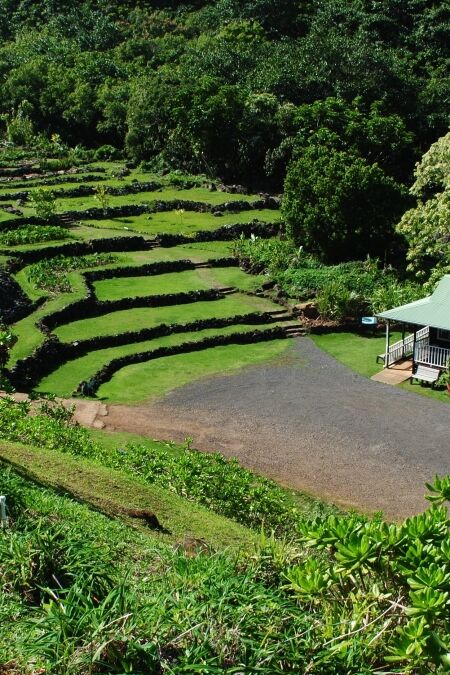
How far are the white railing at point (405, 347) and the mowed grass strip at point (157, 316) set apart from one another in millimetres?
6280

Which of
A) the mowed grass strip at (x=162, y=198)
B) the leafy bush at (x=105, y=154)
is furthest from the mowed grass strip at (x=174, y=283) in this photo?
the leafy bush at (x=105, y=154)

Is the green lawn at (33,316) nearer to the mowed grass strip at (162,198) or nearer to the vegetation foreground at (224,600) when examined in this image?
the mowed grass strip at (162,198)

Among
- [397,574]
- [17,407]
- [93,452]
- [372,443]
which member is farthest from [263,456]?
[397,574]

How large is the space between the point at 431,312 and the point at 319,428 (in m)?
7.07

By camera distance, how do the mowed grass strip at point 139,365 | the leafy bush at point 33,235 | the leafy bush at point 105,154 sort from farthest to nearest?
the leafy bush at point 105,154 < the leafy bush at point 33,235 < the mowed grass strip at point 139,365

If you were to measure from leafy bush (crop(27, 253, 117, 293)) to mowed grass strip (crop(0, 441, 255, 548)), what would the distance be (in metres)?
17.3

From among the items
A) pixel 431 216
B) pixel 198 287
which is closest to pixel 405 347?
pixel 431 216

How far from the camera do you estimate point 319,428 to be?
74.3 feet

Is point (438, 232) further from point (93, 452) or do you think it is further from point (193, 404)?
point (93, 452)

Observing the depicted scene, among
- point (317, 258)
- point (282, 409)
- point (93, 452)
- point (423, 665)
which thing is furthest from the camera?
point (317, 258)

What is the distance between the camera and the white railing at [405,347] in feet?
93.3

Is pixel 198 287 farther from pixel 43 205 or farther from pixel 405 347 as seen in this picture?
pixel 43 205

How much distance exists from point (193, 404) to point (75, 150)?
144 ft

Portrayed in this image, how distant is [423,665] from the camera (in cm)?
667
